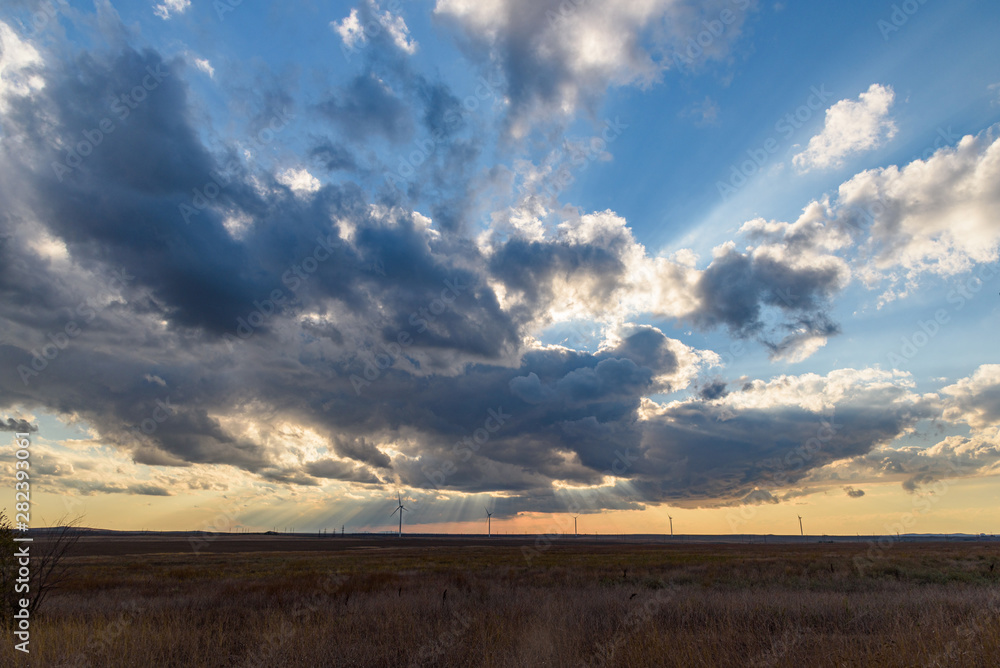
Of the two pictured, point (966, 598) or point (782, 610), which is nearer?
point (782, 610)

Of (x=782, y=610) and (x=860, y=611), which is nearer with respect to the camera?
(x=860, y=611)

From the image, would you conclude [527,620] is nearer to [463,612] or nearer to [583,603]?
[463,612]

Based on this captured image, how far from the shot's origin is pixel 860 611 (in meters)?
13.3

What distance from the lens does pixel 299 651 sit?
1019 centimetres

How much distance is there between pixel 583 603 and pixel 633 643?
21.5 ft

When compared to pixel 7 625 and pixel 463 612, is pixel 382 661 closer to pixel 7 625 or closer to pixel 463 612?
pixel 463 612

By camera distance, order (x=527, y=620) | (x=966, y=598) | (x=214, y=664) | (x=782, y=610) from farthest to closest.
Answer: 1. (x=966, y=598)
2. (x=782, y=610)
3. (x=527, y=620)
4. (x=214, y=664)

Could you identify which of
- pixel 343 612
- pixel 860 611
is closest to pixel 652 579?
pixel 860 611

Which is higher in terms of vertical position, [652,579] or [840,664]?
[840,664]

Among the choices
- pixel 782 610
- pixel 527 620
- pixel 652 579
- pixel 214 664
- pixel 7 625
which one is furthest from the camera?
pixel 652 579

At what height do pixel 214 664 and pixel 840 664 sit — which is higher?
pixel 840 664

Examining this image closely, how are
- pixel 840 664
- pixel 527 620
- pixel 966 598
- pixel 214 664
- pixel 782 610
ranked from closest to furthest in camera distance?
pixel 840 664 < pixel 214 664 < pixel 527 620 < pixel 782 610 < pixel 966 598

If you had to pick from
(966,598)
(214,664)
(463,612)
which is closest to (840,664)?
(463,612)

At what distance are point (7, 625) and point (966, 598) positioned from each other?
85.4 ft
